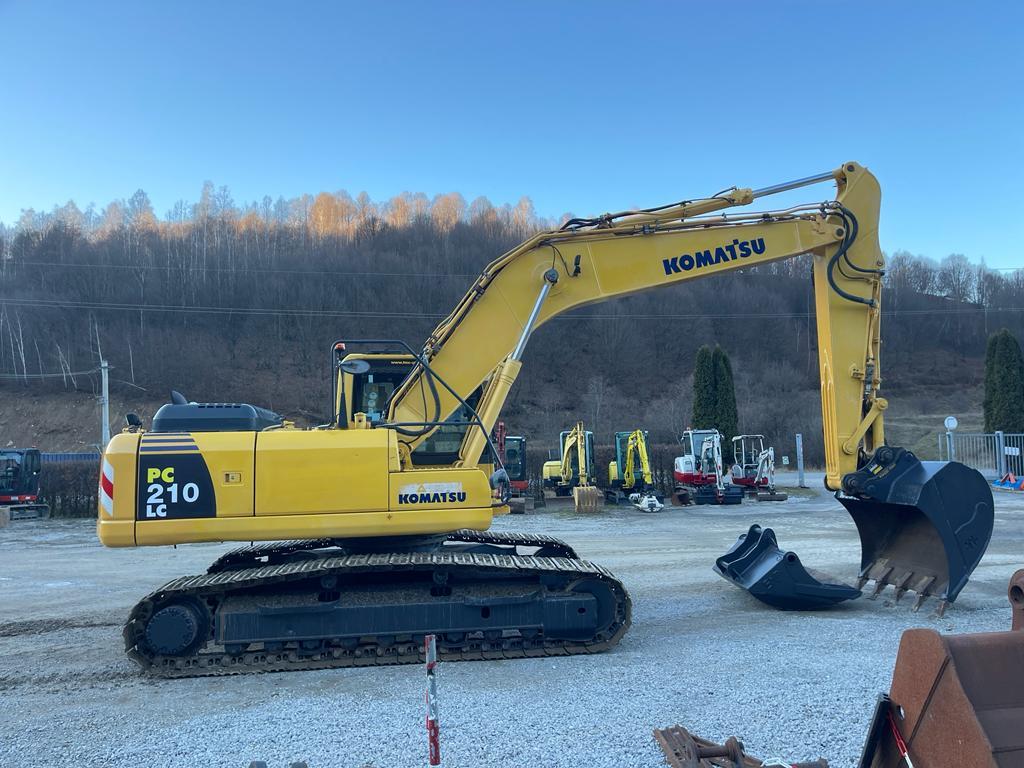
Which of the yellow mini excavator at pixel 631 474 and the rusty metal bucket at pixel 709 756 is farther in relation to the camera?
the yellow mini excavator at pixel 631 474

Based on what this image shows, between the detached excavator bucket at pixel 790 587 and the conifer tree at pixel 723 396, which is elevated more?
the conifer tree at pixel 723 396

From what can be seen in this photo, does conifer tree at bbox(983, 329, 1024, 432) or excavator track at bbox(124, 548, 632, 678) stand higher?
conifer tree at bbox(983, 329, 1024, 432)

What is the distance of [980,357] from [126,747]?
8866cm

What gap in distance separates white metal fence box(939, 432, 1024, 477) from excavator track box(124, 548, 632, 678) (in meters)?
22.7

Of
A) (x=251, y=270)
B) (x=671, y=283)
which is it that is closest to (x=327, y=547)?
(x=671, y=283)

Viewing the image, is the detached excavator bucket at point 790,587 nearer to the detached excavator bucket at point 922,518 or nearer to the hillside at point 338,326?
the detached excavator bucket at point 922,518

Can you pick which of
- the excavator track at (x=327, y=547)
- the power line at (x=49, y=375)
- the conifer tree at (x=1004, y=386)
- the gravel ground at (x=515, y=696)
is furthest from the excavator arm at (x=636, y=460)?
the power line at (x=49, y=375)

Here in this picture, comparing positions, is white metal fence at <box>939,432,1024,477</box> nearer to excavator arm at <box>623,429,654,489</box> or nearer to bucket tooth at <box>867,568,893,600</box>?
Answer: excavator arm at <box>623,429,654,489</box>

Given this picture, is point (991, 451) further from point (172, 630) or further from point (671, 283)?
point (172, 630)

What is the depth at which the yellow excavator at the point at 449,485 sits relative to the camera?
20.7 feet

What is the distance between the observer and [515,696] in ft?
18.1

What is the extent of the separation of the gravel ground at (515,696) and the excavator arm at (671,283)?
1917 millimetres

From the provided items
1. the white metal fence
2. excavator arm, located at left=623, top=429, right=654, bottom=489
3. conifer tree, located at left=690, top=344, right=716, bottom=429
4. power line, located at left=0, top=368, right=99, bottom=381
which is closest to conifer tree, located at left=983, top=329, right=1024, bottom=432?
the white metal fence

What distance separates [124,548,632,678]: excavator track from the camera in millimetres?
6305
